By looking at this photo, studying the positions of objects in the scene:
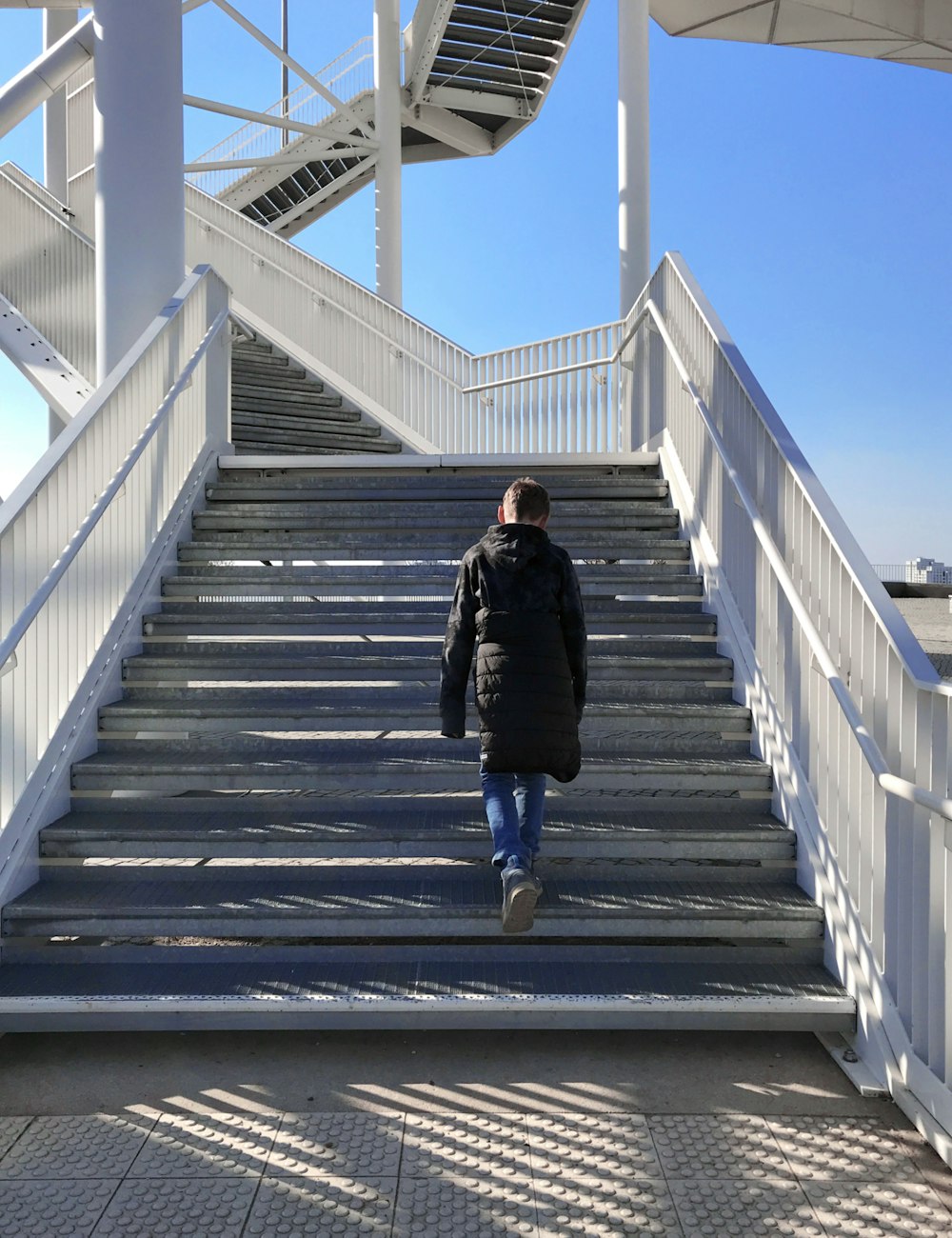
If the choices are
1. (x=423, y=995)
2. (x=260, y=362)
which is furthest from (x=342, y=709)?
(x=260, y=362)

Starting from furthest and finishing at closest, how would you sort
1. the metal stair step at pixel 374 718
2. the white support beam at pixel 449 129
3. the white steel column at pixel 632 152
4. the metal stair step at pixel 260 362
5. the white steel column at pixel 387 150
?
1. the white support beam at pixel 449 129
2. the white steel column at pixel 387 150
3. the metal stair step at pixel 260 362
4. the white steel column at pixel 632 152
5. the metal stair step at pixel 374 718

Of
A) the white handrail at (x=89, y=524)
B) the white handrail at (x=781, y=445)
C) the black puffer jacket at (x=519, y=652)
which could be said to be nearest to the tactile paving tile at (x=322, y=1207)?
the black puffer jacket at (x=519, y=652)

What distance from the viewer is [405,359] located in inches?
448

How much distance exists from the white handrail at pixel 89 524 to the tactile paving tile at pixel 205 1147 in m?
1.75

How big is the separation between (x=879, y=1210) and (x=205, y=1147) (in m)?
1.72

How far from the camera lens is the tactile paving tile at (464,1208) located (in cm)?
235

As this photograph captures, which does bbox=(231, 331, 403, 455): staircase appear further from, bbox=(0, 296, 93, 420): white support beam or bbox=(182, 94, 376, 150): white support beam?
bbox=(182, 94, 376, 150): white support beam

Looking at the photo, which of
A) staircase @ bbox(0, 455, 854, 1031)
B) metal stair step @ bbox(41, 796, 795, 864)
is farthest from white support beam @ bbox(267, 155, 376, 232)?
metal stair step @ bbox(41, 796, 795, 864)

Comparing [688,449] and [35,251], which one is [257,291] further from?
[688,449]

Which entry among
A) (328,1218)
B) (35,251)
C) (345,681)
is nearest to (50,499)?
(345,681)

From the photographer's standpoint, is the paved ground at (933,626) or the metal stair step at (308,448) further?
the paved ground at (933,626)

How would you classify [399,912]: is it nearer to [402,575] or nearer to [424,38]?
[402,575]

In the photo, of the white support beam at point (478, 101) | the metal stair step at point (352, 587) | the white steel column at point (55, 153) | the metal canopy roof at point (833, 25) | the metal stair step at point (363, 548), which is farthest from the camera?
the white support beam at point (478, 101)

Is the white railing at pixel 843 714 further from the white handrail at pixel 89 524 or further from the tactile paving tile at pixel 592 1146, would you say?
the white handrail at pixel 89 524
